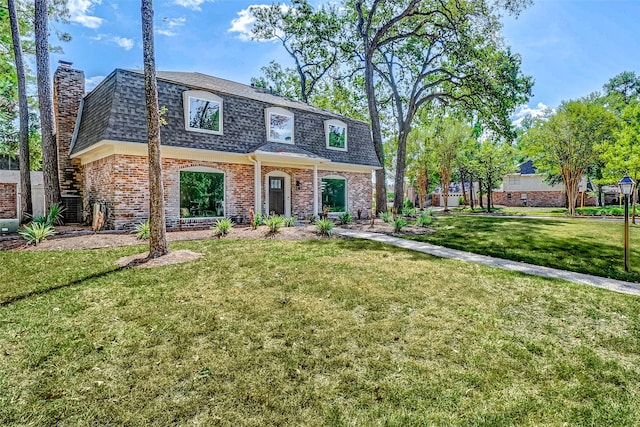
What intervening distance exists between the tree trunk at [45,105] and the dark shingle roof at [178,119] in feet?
2.96

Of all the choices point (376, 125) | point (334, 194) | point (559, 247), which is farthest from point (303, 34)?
point (559, 247)

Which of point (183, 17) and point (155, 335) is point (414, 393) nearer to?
point (155, 335)

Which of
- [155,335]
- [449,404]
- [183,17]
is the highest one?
[183,17]

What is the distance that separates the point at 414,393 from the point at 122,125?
10.8m

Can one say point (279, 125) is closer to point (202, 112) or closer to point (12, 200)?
point (202, 112)

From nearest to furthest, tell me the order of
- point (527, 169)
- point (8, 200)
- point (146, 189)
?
point (146, 189) < point (8, 200) < point (527, 169)

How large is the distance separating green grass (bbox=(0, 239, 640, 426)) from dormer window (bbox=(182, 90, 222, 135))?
7.12 meters

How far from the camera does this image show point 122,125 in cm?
979

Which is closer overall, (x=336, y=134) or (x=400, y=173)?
(x=336, y=134)

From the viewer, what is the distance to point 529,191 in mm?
37156

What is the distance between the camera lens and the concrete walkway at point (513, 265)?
5926 millimetres

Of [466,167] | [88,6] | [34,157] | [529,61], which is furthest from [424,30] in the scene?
[34,157]

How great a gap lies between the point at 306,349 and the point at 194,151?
9900 mm

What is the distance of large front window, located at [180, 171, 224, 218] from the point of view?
11.6 metres
